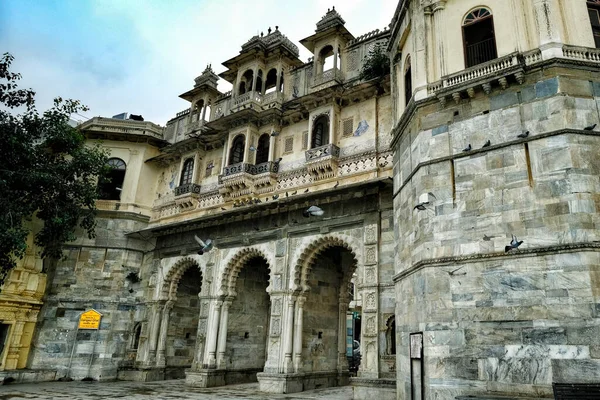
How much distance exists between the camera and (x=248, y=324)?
17547 millimetres

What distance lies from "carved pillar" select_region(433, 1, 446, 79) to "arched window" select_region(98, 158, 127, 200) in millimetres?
15866

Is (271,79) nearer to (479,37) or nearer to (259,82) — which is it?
(259,82)

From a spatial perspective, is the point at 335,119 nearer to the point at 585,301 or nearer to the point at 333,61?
the point at 333,61

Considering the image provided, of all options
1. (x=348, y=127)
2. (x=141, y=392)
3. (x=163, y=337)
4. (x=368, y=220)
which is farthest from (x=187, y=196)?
(x=368, y=220)

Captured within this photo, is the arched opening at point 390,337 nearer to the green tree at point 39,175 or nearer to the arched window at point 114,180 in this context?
the green tree at point 39,175

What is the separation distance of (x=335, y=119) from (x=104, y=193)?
12.0 meters

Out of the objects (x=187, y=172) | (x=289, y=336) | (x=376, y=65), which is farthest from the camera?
(x=187, y=172)

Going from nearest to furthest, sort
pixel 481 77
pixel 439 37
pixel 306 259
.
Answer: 1. pixel 481 77
2. pixel 439 37
3. pixel 306 259

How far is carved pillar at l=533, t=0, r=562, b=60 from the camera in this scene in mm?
9172

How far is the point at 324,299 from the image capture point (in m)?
16.1

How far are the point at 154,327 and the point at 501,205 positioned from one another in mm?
15000

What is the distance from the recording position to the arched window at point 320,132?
16250 mm

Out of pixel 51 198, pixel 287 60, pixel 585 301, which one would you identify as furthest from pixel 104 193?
pixel 585 301

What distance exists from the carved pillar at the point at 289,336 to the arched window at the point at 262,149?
589 centimetres
